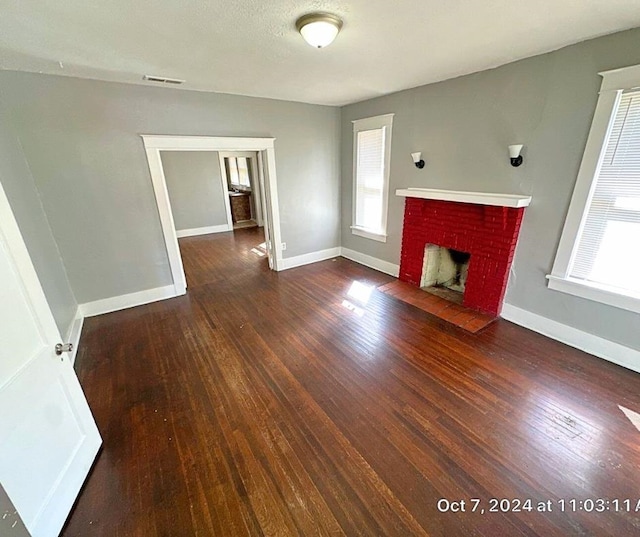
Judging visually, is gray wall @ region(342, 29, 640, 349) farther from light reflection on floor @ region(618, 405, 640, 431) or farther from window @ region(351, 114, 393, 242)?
light reflection on floor @ region(618, 405, 640, 431)

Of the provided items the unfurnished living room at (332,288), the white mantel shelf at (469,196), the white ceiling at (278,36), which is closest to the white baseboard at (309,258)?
the unfurnished living room at (332,288)

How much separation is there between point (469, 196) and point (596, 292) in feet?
4.53

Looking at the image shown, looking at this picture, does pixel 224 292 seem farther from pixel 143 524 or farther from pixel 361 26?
pixel 361 26

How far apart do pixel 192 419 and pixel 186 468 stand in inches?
14.1

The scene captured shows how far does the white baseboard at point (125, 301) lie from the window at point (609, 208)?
14.6ft

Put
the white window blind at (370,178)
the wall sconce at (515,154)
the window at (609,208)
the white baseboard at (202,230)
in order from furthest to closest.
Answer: the white baseboard at (202,230) < the white window blind at (370,178) < the wall sconce at (515,154) < the window at (609,208)

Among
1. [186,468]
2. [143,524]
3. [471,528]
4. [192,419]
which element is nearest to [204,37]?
[192,419]

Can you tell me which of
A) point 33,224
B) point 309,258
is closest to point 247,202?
point 309,258

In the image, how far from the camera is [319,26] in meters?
1.74

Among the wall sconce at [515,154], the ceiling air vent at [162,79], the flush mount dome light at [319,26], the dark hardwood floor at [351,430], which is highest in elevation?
the ceiling air vent at [162,79]

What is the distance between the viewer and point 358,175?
455 cm

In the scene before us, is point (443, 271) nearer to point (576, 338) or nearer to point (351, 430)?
point (576, 338)

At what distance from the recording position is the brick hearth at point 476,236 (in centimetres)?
289
